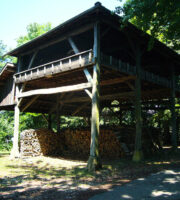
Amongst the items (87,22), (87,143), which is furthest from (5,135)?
(87,22)

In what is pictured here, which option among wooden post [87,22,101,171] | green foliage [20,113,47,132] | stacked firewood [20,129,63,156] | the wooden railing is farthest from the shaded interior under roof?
green foliage [20,113,47,132]

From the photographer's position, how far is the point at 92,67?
9.49m

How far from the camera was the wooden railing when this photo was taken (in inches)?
353

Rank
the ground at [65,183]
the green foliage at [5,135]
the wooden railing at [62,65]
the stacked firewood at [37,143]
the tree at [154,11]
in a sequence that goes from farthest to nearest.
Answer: the green foliage at [5,135], the stacked firewood at [37,143], the wooden railing at [62,65], the tree at [154,11], the ground at [65,183]

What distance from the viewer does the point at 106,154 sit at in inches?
469

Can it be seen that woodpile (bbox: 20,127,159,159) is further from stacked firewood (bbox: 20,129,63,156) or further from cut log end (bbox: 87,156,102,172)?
cut log end (bbox: 87,156,102,172)

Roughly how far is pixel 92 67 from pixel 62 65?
1.50 m

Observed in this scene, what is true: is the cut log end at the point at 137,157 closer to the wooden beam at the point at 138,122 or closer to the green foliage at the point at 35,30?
the wooden beam at the point at 138,122

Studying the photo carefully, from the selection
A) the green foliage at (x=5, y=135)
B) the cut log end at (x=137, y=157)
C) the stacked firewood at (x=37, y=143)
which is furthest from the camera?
the green foliage at (x=5, y=135)

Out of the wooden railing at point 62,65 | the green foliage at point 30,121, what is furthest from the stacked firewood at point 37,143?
the green foliage at point 30,121

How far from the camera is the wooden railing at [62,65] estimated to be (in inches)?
353

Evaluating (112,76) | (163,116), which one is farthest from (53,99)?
(163,116)

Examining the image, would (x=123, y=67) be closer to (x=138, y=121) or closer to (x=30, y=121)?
(x=138, y=121)

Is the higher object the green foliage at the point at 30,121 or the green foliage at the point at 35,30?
the green foliage at the point at 35,30
